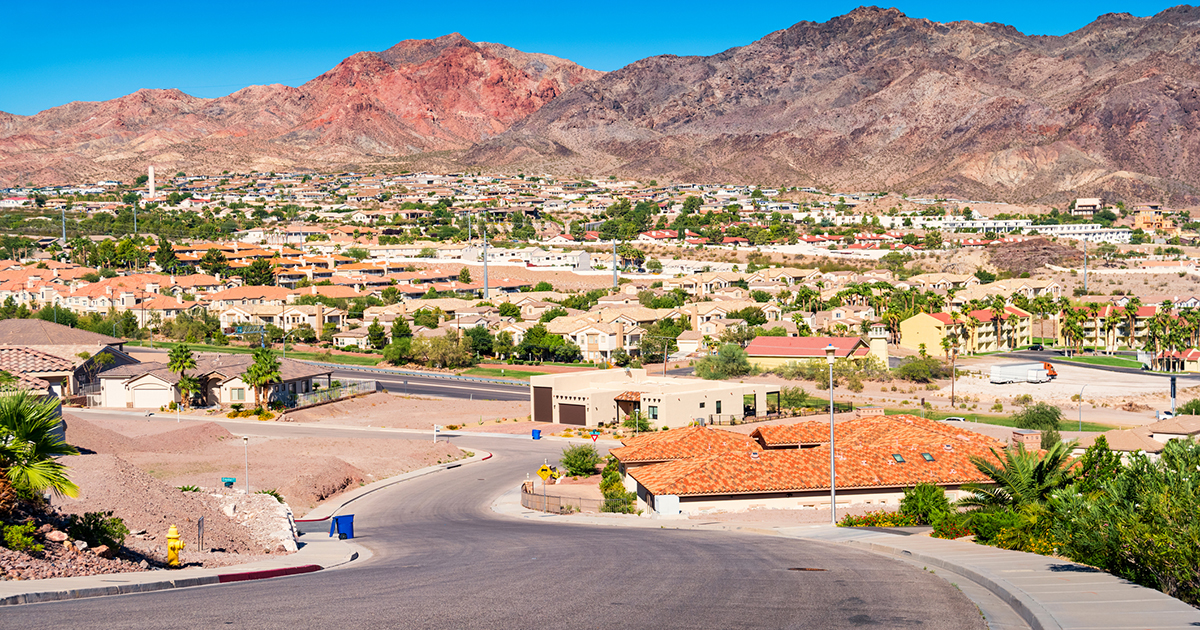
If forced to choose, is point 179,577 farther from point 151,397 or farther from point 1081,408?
point 1081,408

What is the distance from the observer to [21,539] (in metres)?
16.0

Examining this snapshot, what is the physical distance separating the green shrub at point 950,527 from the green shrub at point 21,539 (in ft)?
53.6

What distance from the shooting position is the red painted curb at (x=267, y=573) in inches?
671

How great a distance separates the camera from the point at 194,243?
17788 centimetres

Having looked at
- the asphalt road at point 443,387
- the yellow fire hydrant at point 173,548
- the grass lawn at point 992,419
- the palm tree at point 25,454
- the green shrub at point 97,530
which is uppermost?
the palm tree at point 25,454

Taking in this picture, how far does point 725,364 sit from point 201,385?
39997 millimetres

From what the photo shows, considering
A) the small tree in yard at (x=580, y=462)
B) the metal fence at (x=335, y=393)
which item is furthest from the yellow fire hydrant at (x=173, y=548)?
the metal fence at (x=335, y=393)

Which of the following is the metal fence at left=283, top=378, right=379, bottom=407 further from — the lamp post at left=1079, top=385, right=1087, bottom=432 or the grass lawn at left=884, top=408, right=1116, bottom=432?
the lamp post at left=1079, top=385, right=1087, bottom=432

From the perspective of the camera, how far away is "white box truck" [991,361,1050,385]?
86062 millimetres

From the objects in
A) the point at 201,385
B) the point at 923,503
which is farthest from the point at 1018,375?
the point at 923,503

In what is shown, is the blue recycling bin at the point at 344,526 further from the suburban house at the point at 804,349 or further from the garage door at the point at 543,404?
the suburban house at the point at 804,349

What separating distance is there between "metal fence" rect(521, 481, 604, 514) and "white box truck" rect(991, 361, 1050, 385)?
55520 mm

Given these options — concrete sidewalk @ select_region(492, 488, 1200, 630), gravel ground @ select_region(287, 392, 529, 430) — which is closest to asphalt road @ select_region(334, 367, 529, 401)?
gravel ground @ select_region(287, 392, 529, 430)

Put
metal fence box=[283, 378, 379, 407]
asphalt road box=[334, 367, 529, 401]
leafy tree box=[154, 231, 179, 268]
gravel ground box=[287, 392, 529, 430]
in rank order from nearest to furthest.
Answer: gravel ground box=[287, 392, 529, 430] < metal fence box=[283, 378, 379, 407] < asphalt road box=[334, 367, 529, 401] < leafy tree box=[154, 231, 179, 268]
